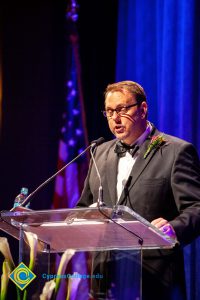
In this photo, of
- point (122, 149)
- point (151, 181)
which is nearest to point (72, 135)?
point (122, 149)

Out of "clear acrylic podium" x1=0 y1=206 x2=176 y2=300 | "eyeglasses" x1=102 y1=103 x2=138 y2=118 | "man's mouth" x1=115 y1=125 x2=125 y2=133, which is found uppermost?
"eyeglasses" x1=102 y1=103 x2=138 y2=118

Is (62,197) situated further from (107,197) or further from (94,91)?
(107,197)

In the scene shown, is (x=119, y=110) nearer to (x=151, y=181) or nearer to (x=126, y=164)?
(x=126, y=164)

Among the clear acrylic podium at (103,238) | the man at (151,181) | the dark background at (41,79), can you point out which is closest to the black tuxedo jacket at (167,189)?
the man at (151,181)

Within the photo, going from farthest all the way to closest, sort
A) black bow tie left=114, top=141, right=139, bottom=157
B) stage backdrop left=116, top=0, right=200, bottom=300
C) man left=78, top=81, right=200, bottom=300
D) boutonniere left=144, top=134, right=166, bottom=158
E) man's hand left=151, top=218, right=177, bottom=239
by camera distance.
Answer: stage backdrop left=116, top=0, right=200, bottom=300
black bow tie left=114, top=141, right=139, bottom=157
boutonniere left=144, top=134, right=166, bottom=158
man left=78, top=81, right=200, bottom=300
man's hand left=151, top=218, right=177, bottom=239

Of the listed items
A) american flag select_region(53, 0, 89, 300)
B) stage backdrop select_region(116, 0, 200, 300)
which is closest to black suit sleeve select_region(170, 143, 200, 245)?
stage backdrop select_region(116, 0, 200, 300)

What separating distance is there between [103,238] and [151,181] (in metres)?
0.65

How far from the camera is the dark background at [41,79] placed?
4.52 meters

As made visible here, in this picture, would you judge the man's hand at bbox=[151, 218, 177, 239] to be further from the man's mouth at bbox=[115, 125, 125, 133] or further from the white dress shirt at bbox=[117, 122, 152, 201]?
the man's mouth at bbox=[115, 125, 125, 133]

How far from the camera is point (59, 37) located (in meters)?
4.76

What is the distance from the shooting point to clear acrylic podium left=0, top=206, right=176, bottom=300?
6.44 feet

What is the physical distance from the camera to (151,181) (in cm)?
269

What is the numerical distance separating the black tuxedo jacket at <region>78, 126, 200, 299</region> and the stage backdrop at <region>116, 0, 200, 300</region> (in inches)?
34.8

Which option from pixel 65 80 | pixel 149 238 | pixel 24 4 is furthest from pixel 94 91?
pixel 149 238
